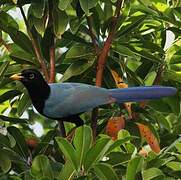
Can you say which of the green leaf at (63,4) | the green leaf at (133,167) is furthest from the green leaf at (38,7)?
the green leaf at (133,167)

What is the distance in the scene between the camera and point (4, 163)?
7.80 feet

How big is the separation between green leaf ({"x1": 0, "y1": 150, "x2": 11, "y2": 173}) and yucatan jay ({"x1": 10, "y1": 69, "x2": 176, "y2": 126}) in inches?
12.6

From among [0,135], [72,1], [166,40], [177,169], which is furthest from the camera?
[166,40]

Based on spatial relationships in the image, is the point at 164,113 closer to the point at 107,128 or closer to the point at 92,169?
the point at 107,128

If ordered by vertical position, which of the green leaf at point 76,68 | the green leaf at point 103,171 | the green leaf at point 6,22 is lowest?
the green leaf at point 103,171

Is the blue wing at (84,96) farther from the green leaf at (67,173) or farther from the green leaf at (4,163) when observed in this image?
the green leaf at (67,173)

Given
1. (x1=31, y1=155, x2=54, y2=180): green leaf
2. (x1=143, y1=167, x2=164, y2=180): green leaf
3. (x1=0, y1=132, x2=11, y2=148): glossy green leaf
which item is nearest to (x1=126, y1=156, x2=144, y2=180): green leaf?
(x1=143, y1=167, x2=164, y2=180): green leaf

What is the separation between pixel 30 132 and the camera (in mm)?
3352

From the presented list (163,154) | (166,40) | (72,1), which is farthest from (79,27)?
(163,154)

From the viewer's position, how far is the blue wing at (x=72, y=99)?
250 centimetres

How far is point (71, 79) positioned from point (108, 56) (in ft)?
0.65

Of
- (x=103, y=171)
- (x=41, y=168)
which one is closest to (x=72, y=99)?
(x=41, y=168)

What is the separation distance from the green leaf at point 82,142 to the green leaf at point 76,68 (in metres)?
0.58

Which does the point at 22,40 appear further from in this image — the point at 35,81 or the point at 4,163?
the point at 4,163
